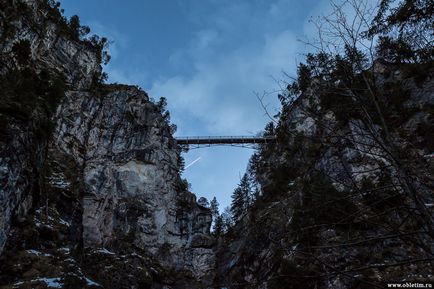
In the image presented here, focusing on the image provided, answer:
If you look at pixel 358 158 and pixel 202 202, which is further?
pixel 202 202

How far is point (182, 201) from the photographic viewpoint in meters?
38.0

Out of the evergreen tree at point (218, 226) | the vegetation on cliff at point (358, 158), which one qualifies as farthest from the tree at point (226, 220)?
the vegetation on cliff at point (358, 158)

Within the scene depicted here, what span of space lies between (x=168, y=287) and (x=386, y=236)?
29.5 m

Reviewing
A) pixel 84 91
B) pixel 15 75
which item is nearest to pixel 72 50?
pixel 84 91

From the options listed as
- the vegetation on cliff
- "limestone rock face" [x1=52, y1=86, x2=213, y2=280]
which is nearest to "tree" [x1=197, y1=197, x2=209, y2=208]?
"limestone rock face" [x1=52, y1=86, x2=213, y2=280]

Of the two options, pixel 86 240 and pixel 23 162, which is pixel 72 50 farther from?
pixel 23 162

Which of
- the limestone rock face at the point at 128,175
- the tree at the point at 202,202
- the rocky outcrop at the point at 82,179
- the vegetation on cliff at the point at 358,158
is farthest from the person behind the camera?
the tree at the point at 202,202

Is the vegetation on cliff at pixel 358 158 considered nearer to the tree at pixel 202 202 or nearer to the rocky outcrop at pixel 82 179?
the rocky outcrop at pixel 82 179


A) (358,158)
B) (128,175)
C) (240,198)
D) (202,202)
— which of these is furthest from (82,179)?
(358,158)

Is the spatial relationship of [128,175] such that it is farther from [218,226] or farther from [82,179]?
[218,226]

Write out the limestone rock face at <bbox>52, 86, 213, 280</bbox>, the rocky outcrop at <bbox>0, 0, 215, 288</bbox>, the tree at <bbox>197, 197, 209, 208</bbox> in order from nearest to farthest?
the rocky outcrop at <bbox>0, 0, 215, 288</bbox>
the limestone rock face at <bbox>52, 86, 213, 280</bbox>
the tree at <bbox>197, 197, 209, 208</bbox>

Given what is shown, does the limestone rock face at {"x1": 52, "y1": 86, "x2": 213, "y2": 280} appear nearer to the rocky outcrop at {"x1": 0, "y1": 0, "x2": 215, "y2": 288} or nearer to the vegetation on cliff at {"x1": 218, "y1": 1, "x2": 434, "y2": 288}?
the rocky outcrop at {"x1": 0, "y1": 0, "x2": 215, "y2": 288}

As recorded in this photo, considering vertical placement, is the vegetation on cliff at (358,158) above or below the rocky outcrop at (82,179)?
below

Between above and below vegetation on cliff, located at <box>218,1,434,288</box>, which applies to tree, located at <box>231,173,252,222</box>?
above
